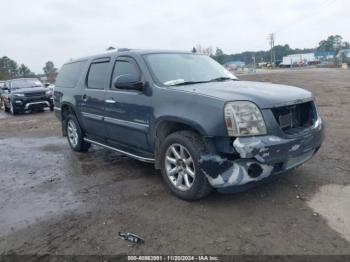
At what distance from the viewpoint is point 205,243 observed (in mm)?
3082

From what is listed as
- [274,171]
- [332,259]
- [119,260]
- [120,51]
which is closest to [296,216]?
[274,171]

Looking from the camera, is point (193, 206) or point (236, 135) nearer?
point (236, 135)

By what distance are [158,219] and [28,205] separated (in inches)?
71.2

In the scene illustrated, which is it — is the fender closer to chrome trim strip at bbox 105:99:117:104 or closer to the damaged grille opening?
the damaged grille opening

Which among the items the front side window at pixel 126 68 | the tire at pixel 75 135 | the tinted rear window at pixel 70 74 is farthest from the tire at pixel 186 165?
the tinted rear window at pixel 70 74

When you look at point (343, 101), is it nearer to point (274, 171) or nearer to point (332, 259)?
point (274, 171)

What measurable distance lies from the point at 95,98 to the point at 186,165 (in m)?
2.34

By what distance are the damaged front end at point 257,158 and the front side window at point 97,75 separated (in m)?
2.58

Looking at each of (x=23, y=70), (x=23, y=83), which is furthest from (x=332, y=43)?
(x=23, y=83)

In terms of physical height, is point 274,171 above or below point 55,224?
above

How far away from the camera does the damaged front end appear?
340 centimetres

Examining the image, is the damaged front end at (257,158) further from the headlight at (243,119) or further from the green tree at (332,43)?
the green tree at (332,43)

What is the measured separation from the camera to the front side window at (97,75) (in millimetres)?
5370

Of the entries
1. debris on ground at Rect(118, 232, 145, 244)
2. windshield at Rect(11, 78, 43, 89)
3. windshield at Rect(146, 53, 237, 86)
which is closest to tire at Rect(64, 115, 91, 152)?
windshield at Rect(146, 53, 237, 86)
